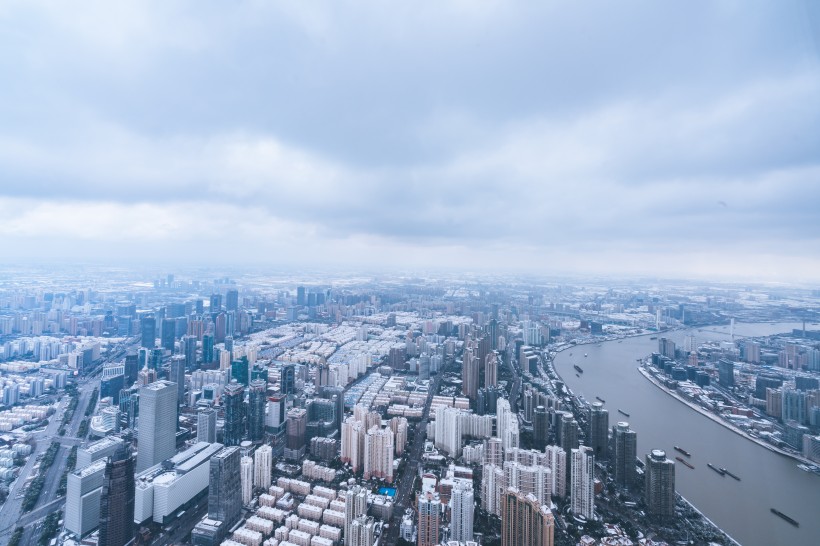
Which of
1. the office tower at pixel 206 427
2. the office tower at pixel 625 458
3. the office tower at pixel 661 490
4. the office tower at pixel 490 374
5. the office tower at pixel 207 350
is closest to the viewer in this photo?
the office tower at pixel 661 490

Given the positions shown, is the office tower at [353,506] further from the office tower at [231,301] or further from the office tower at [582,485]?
the office tower at [231,301]

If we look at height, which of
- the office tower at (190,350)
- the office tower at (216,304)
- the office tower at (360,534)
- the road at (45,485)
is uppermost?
the office tower at (216,304)

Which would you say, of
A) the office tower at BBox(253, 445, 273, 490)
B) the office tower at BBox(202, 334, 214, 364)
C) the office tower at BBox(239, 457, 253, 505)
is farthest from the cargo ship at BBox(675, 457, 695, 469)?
the office tower at BBox(202, 334, 214, 364)

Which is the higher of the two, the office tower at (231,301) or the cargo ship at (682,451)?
the office tower at (231,301)

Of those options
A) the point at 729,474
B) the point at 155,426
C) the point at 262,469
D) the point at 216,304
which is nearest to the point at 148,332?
the point at 216,304

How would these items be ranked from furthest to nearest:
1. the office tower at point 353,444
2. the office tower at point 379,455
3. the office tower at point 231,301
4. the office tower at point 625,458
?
the office tower at point 231,301 → the office tower at point 353,444 → the office tower at point 379,455 → the office tower at point 625,458

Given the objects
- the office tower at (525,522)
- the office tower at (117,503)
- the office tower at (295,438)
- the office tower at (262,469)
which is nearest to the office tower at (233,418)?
the office tower at (295,438)

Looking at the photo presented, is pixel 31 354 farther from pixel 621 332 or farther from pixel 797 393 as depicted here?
pixel 621 332
